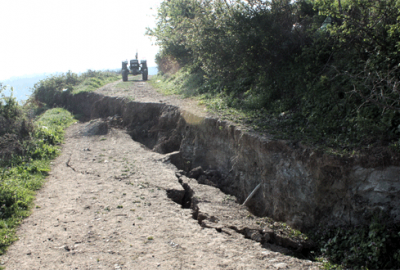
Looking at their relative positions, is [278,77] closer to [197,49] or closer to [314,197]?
[197,49]

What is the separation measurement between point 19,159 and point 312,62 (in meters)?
9.13

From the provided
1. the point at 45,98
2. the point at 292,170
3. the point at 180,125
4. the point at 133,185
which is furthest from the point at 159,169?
the point at 45,98

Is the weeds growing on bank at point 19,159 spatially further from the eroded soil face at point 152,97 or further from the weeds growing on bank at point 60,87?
the weeds growing on bank at point 60,87

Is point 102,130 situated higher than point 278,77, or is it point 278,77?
point 278,77

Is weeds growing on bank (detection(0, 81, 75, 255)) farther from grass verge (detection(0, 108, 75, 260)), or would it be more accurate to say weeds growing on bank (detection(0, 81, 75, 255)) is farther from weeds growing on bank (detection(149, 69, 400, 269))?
weeds growing on bank (detection(149, 69, 400, 269))

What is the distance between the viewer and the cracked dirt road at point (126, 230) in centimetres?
473

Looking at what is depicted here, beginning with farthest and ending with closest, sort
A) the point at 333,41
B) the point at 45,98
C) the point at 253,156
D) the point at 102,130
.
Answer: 1. the point at 45,98
2. the point at 102,130
3. the point at 333,41
4. the point at 253,156

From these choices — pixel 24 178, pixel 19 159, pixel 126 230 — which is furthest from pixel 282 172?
pixel 19 159

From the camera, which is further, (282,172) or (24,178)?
(24,178)

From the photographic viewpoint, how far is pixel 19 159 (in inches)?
374

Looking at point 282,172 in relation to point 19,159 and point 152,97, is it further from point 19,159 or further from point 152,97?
point 152,97

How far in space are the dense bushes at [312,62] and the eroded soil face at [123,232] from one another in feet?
8.88

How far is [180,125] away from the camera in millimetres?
10648

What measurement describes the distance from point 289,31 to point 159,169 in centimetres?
551
